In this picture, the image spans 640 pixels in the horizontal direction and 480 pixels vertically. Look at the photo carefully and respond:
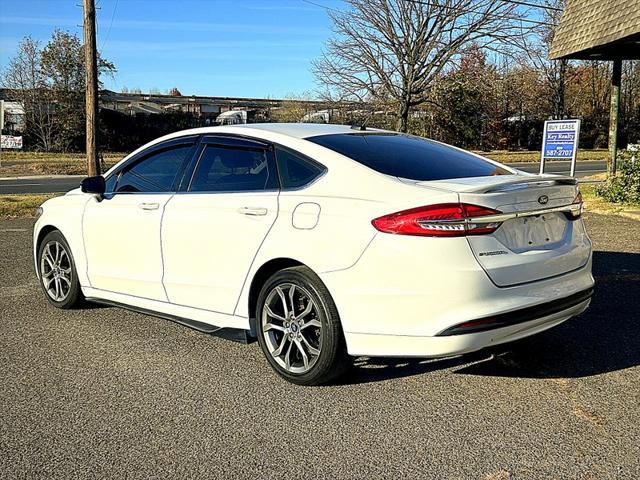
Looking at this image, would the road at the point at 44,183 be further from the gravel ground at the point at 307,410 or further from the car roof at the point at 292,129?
the gravel ground at the point at 307,410

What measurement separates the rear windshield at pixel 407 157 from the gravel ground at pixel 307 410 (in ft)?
3.97

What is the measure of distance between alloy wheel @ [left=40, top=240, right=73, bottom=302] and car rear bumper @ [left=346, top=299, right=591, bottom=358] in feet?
10.6

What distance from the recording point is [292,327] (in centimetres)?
420

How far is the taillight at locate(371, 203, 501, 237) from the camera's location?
3.62 meters

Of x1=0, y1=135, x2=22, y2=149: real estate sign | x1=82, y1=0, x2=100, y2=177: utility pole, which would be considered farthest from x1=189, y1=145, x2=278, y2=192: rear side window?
x1=0, y1=135, x2=22, y2=149: real estate sign

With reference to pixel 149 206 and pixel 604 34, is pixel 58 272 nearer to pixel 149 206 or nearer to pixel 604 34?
pixel 149 206

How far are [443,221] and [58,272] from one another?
3.92 metres

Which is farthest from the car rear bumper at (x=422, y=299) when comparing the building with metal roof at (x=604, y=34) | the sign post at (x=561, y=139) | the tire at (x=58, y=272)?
the building with metal roof at (x=604, y=34)

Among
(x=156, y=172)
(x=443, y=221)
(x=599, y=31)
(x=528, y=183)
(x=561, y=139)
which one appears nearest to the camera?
(x=443, y=221)

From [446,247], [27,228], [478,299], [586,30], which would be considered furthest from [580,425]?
[586,30]

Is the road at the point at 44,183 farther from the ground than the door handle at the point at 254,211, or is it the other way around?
the door handle at the point at 254,211

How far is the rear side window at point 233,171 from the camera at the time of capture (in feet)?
14.8

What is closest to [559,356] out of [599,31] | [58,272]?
[58,272]

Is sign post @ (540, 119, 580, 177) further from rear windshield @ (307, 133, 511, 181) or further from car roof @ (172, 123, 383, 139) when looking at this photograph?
car roof @ (172, 123, 383, 139)
